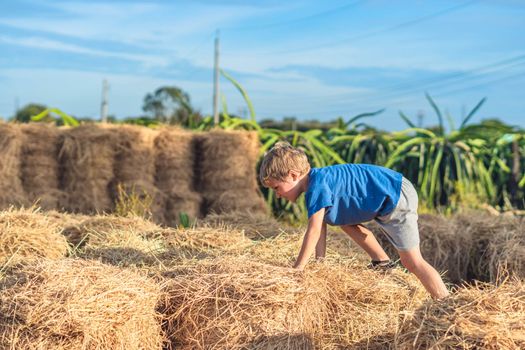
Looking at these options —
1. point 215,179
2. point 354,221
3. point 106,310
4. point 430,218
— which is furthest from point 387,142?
point 106,310

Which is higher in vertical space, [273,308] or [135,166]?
[273,308]

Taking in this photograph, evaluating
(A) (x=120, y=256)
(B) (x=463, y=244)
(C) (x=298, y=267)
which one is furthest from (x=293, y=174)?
(B) (x=463, y=244)

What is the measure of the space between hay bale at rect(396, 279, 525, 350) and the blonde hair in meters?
1.50

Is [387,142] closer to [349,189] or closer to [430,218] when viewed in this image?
[430,218]

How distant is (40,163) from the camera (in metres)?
9.76

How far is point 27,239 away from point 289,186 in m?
2.01

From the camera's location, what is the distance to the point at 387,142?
12.4 m

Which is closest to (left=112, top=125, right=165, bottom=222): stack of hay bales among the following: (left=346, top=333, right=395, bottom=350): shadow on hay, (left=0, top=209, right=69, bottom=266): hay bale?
(left=0, top=209, right=69, bottom=266): hay bale

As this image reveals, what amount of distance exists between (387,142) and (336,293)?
8.56 m

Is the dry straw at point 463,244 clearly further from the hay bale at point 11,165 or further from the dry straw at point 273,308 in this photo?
the hay bale at point 11,165

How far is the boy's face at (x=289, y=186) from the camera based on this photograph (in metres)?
4.65

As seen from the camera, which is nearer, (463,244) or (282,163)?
(282,163)

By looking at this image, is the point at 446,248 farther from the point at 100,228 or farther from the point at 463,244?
the point at 100,228

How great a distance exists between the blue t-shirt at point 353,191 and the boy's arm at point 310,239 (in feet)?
0.43
